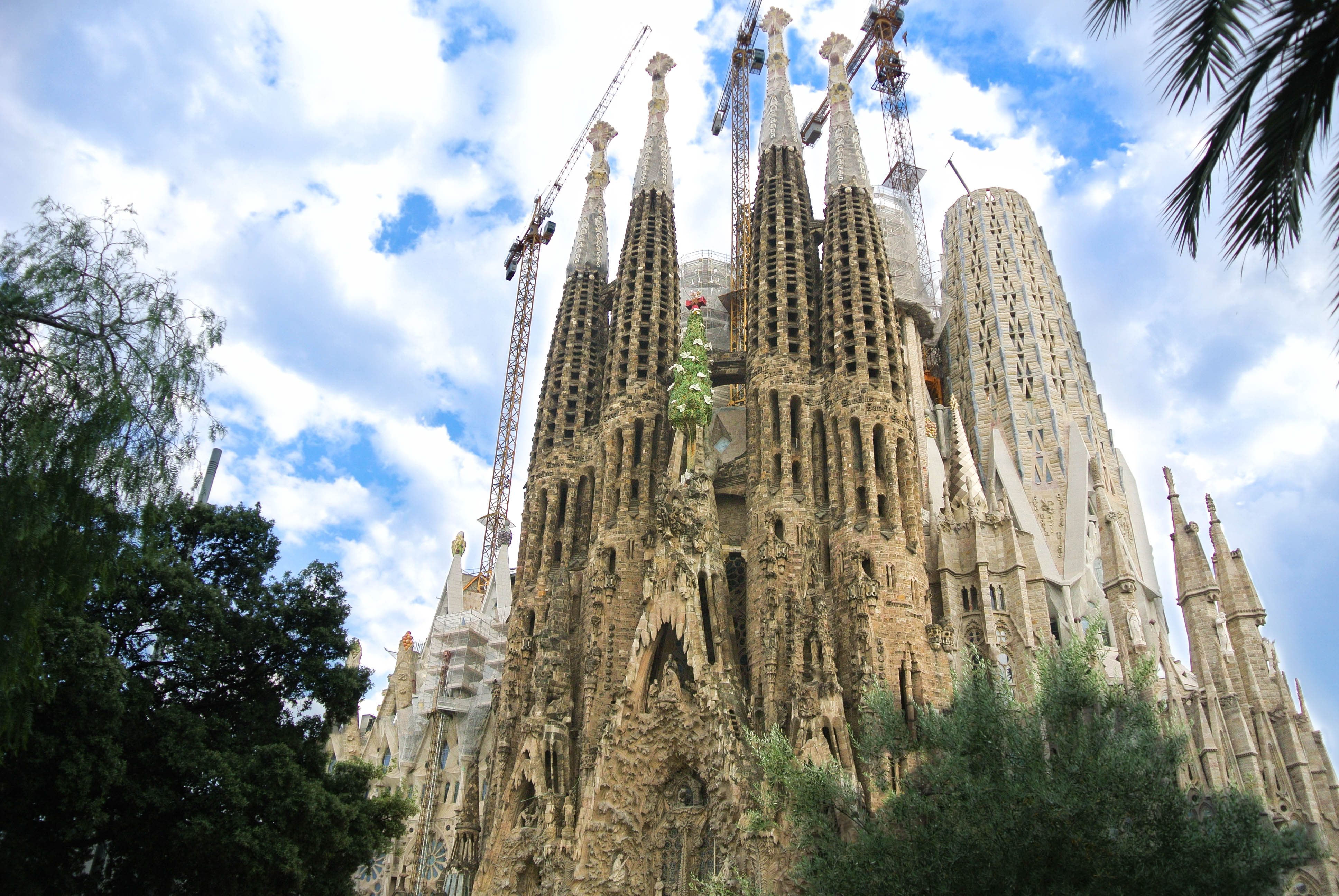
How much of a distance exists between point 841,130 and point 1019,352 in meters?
10.2

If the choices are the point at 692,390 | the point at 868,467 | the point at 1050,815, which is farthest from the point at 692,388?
the point at 1050,815

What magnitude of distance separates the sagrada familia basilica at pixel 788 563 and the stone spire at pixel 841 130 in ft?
0.38

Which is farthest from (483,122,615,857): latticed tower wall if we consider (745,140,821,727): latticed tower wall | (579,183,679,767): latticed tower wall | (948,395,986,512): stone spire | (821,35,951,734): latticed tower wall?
(948,395,986,512): stone spire

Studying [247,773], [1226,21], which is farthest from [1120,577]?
[1226,21]

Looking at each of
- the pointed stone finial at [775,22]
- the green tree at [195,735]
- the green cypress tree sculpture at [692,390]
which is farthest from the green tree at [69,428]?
the pointed stone finial at [775,22]

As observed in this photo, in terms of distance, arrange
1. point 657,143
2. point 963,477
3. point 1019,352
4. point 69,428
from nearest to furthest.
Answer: point 69,428 → point 963,477 → point 1019,352 → point 657,143

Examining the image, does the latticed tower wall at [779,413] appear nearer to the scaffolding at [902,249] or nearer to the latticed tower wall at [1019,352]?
the scaffolding at [902,249]

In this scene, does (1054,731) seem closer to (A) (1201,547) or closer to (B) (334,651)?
(B) (334,651)

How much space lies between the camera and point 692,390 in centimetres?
3052

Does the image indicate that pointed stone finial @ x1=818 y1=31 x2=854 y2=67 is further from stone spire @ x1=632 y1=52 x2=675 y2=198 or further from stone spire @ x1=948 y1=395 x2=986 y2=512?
stone spire @ x1=948 y1=395 x2=986 y2=512

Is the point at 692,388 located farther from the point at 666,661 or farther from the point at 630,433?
the point at 666,661

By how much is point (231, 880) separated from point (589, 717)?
34.7ft

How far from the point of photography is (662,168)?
40438 mm

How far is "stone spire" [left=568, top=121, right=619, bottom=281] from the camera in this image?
40.0m
